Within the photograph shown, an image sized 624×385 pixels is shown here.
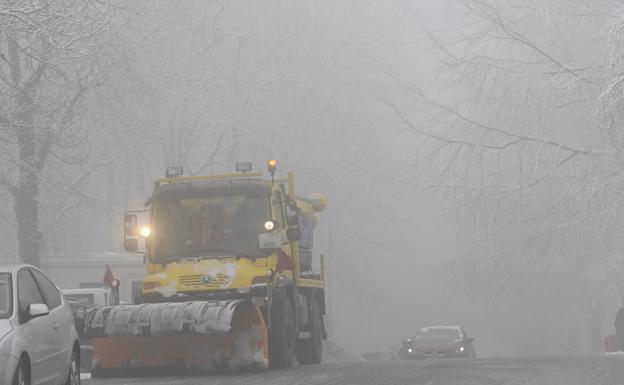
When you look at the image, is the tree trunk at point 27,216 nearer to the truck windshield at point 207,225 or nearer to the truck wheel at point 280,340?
the truck windshield at point 207,225

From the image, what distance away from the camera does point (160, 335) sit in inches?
661

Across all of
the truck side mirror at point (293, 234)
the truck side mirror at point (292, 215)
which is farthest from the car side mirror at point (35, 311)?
the truck side mirror at point (292, 215)

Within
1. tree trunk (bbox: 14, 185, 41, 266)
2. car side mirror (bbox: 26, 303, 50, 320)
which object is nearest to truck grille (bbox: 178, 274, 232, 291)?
car side mirror (bbox: 26, 303, 50, 320)

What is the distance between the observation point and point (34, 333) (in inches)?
413

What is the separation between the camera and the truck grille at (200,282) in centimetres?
→ 1794

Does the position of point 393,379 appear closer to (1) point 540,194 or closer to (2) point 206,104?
(1) point 540,194

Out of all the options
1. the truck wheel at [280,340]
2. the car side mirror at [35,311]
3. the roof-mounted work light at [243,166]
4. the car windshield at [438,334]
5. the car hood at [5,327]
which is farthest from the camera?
the car windshield at [438,334]

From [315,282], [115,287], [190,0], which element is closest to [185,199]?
[115,287]

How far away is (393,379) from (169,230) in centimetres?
503

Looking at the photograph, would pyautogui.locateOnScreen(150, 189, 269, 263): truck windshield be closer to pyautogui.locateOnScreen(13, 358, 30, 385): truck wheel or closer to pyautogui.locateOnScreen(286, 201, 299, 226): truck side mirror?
pyautogui.locateOnScreen(286, 201, 299, 226): truck side mirror

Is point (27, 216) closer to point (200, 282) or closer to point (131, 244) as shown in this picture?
point (131, 244)

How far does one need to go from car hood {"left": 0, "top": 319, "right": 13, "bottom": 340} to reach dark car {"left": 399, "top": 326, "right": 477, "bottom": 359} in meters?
22.7

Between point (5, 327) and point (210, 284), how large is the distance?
26.6ft

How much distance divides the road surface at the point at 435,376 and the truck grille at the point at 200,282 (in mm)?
1497
